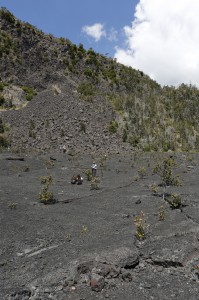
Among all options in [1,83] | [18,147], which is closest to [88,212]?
[18,147]

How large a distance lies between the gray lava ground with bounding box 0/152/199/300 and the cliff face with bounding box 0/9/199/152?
457 inches

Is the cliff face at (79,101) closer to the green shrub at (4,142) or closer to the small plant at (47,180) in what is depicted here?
the green shrub at (4,142)

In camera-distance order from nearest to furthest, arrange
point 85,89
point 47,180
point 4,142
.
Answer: point 47,180, point 4,142, point 85,89

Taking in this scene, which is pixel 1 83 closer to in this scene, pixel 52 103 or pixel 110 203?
pixel 52 103

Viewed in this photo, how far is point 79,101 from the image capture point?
3406cm

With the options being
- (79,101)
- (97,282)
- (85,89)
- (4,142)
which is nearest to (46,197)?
(97,282)

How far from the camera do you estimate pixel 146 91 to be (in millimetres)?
42438

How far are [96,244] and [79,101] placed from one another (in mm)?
25547

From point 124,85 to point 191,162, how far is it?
21046 mm

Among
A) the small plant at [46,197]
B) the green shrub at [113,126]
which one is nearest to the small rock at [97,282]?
the small plant at [46,197]

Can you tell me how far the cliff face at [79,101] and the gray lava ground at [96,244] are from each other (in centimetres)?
1161

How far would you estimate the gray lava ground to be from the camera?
7.57m

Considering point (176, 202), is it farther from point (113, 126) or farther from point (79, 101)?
point (79, 101)

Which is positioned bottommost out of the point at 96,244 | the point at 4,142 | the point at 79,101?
the point at 96,244
